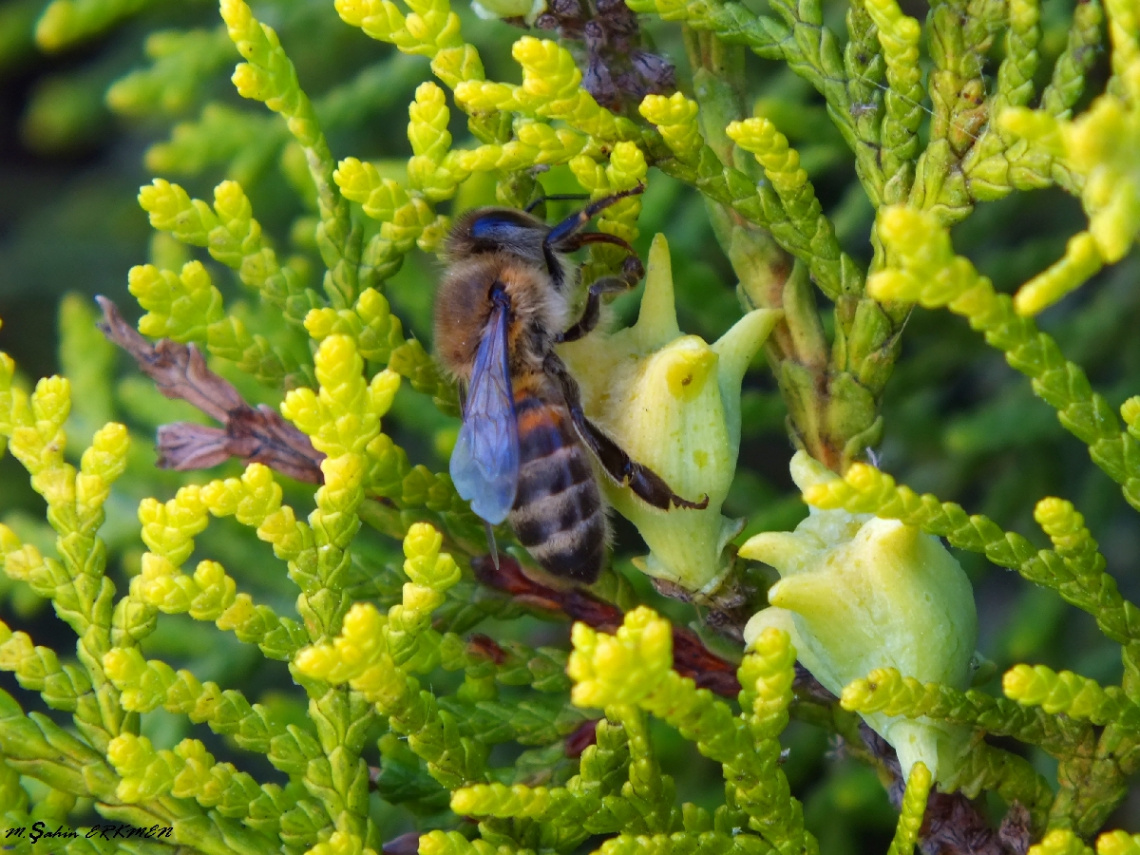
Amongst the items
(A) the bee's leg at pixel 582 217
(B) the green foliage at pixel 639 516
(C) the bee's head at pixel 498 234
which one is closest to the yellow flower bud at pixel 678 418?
(B) the green foliage at pixel 639 516

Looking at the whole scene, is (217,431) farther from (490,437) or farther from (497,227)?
(497,227)

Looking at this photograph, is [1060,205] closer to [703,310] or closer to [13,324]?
[703,310]

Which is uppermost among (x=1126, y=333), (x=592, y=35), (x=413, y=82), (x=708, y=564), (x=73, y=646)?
(x=592, y=35)

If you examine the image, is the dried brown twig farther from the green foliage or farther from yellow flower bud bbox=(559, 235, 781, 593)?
yellow flower bud bbox=(559, 235, 781, 593)

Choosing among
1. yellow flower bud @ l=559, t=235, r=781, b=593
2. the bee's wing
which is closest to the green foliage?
yellow flower bud @ l=559, t=235, r=781, b=593

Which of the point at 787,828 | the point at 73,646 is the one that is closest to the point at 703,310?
the point at 787,828

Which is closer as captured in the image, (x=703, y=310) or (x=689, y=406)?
(x=689, y=406)

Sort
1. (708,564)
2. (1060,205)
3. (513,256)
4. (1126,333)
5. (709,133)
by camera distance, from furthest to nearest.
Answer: (1060,205)
(1126,333)
(513,256)
(709,133)
(708,564)

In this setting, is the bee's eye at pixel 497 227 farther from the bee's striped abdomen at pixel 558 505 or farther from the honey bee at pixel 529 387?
the bee's striped abdomen at pixel 558 505
